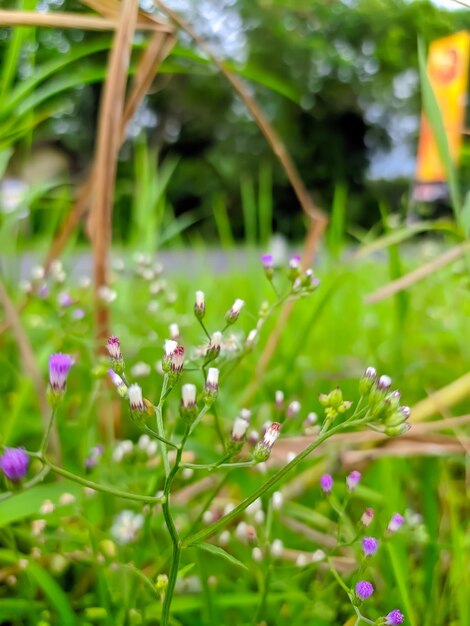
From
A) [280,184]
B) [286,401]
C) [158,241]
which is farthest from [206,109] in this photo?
[286,401]

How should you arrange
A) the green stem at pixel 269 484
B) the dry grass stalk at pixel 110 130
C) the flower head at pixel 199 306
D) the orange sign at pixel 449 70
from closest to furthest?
1. the green stem at pixel 269 484
2. the flower head at pixel 199 306
3. the dry grass stalk at pixel 110 130
4. the orange sign at pixel 449 70

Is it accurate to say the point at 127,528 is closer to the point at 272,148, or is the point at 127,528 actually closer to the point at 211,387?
the point at 211,387

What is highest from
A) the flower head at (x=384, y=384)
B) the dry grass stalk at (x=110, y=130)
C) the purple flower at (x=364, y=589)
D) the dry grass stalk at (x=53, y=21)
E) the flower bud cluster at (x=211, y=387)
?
the dry grass stalk at (x=53, y=21)

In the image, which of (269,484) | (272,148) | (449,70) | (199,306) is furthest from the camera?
(449,70)

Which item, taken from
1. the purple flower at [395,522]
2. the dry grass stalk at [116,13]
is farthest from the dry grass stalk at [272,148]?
the purple flower at [395,522]

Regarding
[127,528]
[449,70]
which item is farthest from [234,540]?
[449,70]

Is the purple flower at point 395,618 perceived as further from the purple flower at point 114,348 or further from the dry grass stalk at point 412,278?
the dry grass stalk at point 412,278

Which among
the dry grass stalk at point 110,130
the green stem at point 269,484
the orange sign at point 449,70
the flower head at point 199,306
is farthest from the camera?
the orange sign at point 449,70
